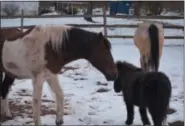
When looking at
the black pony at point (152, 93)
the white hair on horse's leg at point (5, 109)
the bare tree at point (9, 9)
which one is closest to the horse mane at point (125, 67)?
the black pony at point (152, 93)

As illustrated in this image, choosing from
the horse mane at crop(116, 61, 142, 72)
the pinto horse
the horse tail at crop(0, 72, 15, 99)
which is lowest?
the horse tail at crop(0, 72, 15, 99)

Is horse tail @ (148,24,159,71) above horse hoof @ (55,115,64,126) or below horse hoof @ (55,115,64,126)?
above

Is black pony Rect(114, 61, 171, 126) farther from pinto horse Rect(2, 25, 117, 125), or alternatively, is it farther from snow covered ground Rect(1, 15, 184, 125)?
snow covered ground Rect(1, 15, 184, 125)

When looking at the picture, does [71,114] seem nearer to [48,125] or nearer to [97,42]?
[48,125]

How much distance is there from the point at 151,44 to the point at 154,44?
0.06 m

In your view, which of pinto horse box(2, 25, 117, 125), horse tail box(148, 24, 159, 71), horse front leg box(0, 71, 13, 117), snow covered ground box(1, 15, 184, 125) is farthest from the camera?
horse tail box(148, 24, 159, 71)

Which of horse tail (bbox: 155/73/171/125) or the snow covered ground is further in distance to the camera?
the snow covered ground

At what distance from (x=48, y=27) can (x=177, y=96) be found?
9.59 feet

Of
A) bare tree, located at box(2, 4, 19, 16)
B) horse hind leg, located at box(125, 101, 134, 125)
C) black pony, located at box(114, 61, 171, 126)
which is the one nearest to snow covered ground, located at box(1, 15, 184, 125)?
horse hind leg, located at box(125, 101, 134, 125)

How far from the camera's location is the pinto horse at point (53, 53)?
4848 millimetres

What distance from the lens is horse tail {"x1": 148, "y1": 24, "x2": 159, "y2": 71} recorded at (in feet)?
21.8

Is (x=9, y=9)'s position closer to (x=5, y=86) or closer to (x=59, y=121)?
(x=5, y=86)

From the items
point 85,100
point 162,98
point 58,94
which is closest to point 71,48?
point 58,94

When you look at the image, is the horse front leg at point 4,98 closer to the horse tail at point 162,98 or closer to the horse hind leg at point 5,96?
the horse hind leg at point 5,96
